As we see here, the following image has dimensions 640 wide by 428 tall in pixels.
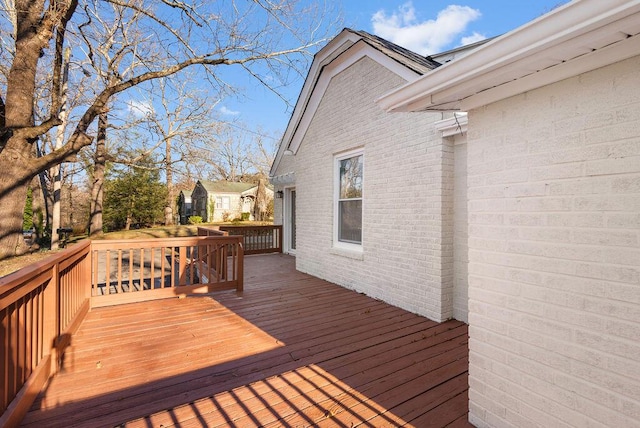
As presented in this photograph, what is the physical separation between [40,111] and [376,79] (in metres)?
14.6

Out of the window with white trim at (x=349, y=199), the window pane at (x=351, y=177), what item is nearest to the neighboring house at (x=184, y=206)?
the window with white trim at (x=349, y=199)

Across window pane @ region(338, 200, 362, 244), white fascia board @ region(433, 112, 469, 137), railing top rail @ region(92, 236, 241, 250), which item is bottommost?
railing top rail @ region(92, 236, 241, 250)

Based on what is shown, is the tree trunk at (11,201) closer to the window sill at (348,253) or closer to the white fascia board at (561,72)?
the window sill at (348,253)

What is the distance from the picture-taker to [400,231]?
179 inches

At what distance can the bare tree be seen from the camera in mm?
6520

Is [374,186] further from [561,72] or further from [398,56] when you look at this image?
[561,72]

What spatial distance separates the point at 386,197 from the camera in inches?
189

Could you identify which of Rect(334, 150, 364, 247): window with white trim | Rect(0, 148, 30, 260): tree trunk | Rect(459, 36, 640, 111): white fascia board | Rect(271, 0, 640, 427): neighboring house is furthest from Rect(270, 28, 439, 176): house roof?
Rect(0, 148, 30, 260): tree trunk

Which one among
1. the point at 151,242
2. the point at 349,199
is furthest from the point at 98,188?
the point at 349,199

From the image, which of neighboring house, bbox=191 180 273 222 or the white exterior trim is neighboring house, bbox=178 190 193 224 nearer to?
neighboring house, bbox=191 180 273 222

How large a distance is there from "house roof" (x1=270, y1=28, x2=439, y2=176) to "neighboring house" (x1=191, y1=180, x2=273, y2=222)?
23.0 metres

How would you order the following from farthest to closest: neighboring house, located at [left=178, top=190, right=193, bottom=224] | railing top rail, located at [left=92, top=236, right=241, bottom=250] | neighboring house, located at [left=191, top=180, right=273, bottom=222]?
neighboring house, located at [left=178, top=190, right=193, bottom=224] < neighboring house, located at [left=191, top=180, right=273, bottom=222] < railing top rail, located at [left=92, top=236, right=241, bottom=250]

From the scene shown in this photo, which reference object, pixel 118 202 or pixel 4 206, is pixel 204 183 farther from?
pixel 4 206

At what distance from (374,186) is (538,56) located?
3648 mm
